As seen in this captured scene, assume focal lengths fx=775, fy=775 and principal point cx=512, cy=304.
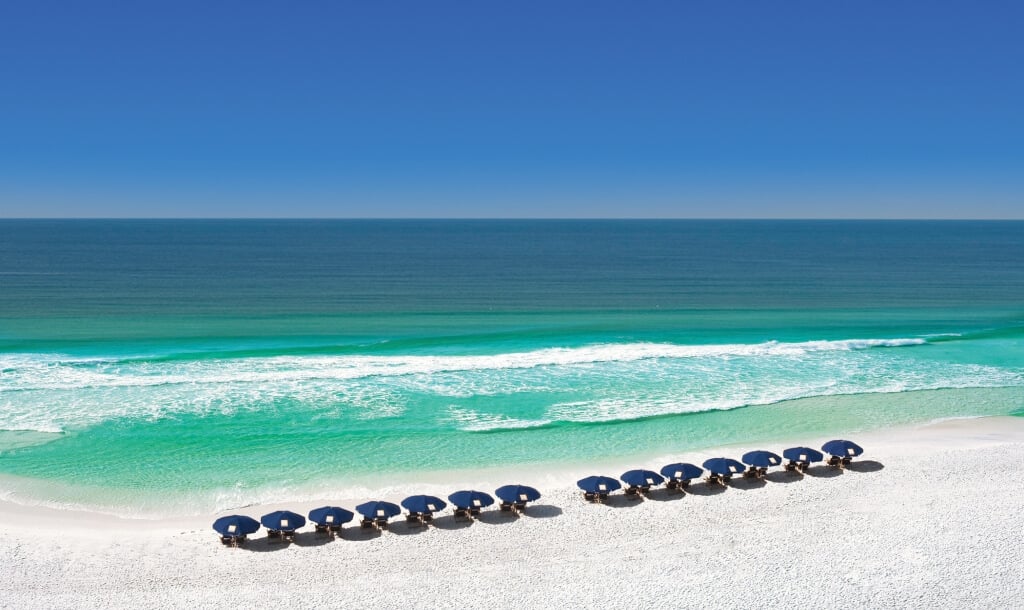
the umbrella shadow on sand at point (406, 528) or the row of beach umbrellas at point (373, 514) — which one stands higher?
the row of beach umbrellas at point (373, 514)

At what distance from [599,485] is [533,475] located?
333 cm

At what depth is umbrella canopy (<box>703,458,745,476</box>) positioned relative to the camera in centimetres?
2364

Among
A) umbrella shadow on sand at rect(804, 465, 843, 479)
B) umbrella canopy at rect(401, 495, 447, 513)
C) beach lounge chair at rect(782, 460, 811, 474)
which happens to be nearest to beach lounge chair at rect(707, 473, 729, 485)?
beach lounge chair at rect(782, 460, 811, 474)

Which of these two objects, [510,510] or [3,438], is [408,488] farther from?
[3,438]

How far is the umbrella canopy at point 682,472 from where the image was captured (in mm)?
22984

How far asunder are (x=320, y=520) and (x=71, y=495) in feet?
28.5

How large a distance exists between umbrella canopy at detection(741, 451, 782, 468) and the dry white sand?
0.80m

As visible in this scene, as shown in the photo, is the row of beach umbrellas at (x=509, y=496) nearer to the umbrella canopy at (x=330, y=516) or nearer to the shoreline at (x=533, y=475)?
the umbrella canopy at (x=330, y=516)

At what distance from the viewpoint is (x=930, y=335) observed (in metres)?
47.7

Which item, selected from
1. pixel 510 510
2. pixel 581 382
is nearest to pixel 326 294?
pixel 581 382

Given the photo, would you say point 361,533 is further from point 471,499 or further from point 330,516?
point 471,499

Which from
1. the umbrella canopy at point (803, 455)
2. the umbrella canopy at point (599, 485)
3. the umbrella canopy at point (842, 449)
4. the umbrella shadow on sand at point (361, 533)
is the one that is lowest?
the umbrella shadow on sand at point (361, 533)

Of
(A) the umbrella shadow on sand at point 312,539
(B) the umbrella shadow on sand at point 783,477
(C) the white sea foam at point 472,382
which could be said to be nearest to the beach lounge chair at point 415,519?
(A) the umbrella shadow on sand at point 312,539

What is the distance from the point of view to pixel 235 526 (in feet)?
63.2
